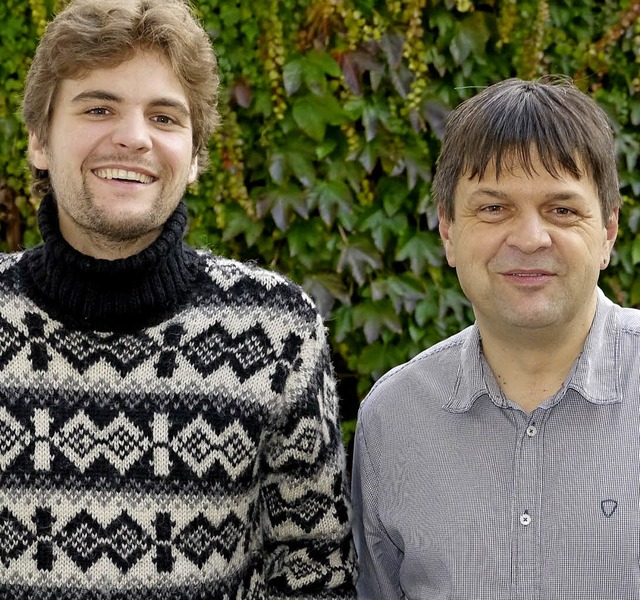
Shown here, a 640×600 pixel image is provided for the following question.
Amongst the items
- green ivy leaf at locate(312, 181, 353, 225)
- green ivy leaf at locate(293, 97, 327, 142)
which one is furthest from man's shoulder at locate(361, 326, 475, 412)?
green ivy leaf at locate(293, 97, 327, 142)

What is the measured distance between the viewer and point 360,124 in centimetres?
322

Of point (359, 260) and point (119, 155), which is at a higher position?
point (119, 155)

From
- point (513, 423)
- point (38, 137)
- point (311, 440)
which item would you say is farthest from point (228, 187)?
point (513, 423)

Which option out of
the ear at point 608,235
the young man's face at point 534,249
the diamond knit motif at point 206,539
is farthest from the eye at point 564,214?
the diamond knit motif at point 206,539

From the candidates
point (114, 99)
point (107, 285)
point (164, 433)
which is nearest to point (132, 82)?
point (114, 99)

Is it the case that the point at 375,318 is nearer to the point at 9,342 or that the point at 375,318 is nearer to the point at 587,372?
the point at 587,372

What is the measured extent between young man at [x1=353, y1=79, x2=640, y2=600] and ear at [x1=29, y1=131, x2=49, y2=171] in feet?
2.93

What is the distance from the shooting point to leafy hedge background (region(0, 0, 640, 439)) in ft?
10.3

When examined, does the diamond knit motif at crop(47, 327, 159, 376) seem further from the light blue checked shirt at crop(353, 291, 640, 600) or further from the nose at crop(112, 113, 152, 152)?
the light blue checked shirt at crop(353, 291, 640, 600)

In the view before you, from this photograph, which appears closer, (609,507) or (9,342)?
(609,507)

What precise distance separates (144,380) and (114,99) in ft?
1.93

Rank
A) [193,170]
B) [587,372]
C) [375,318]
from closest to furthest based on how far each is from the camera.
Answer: [587,372], [193,170], [375,318]

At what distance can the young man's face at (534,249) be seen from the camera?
6.82 feet

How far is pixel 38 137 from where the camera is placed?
2.42 meters
